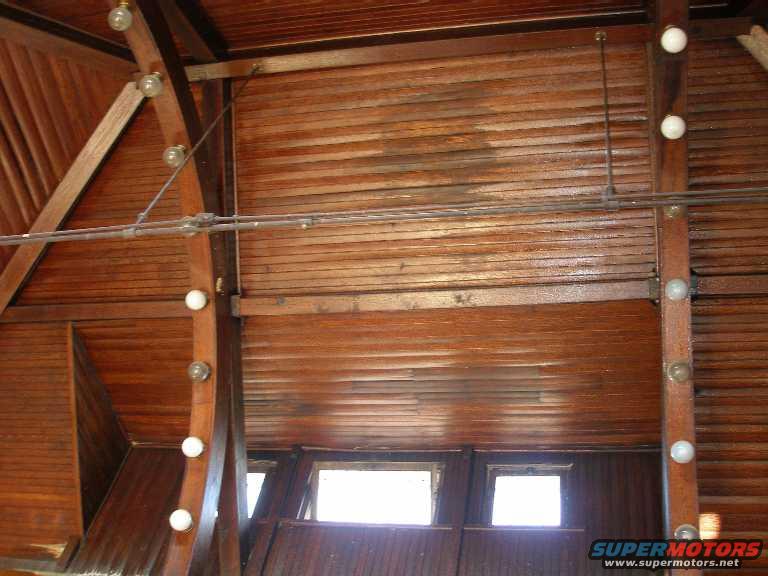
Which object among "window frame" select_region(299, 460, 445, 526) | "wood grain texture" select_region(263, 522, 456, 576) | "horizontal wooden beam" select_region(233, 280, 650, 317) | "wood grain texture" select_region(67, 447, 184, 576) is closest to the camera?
"horizontal wooden beam" select_region(233, 280, 650, 317)

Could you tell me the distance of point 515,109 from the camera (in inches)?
236

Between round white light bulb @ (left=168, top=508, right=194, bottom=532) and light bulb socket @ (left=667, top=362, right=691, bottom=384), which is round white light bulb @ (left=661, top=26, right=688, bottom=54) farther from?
round white light bulb @ (left=168, top=508, right=194, bottom=532)

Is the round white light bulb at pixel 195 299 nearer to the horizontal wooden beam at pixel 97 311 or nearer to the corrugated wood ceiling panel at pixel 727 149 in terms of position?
the horizontal wooden beam at pixel 97 311

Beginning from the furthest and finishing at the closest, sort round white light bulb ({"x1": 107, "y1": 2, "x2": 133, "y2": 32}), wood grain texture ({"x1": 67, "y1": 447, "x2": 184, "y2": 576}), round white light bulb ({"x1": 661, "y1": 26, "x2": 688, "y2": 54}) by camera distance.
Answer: wood grain texture ({"x1": 67, "y1": 447, "x2": 184, "y2": 576})
round white light bulb ({"x1": 107, "y1": 2, "x2": 133, "y2": 32})
round white light bulb ({"x1": 661, "y1": 26, "x2": 688, "y2": 54})

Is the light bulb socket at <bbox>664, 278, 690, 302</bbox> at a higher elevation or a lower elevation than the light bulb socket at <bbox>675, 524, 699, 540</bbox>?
higher

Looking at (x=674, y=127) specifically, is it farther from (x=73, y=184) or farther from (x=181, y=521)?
(x=73, y=184)

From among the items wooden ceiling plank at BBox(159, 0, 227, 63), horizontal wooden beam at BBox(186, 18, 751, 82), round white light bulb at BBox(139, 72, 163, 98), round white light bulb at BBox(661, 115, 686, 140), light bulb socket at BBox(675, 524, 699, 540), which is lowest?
light bulb socket at BBox(675, 524, 699, 540)

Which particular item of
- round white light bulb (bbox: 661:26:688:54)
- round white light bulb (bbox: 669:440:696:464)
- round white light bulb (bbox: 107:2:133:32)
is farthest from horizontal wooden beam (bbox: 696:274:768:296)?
round white light bulb (bbox: 107:2:133:32)

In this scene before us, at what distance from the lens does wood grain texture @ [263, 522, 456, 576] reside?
641 centimetres

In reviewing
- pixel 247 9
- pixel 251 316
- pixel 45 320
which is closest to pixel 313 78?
pixel 247 9

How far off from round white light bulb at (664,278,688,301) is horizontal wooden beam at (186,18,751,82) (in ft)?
5.46

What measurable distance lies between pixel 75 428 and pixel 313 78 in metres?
3.65

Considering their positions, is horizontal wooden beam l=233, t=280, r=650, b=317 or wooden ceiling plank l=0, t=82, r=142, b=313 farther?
wooden ceiling plank l=0, t=82, r=142, b=313

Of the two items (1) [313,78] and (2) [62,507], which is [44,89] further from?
(2) [62,507]
